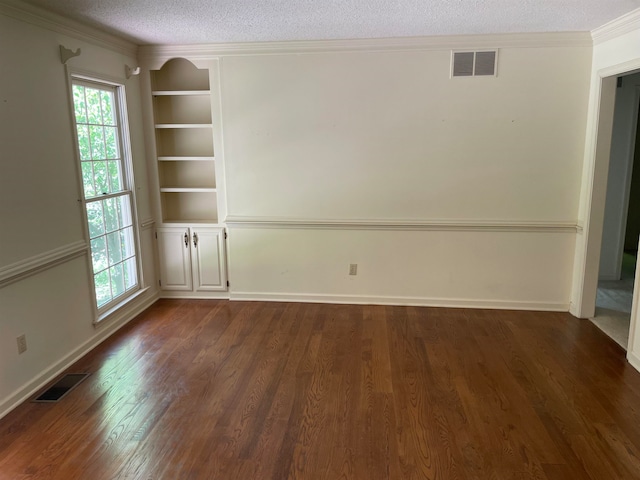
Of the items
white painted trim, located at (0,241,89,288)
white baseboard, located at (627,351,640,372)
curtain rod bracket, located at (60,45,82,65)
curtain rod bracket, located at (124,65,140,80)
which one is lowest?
white baseboard, located at (627,351,640,372)

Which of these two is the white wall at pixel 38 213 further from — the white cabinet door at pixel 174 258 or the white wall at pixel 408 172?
the white wall at pixel 408 172

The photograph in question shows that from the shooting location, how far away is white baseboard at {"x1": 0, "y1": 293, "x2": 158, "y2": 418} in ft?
8.94

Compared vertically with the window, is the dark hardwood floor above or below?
below

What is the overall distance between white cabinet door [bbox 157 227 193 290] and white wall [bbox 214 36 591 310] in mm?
535

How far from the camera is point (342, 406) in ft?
8.91

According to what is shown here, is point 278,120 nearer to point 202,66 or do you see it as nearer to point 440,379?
point 202,66

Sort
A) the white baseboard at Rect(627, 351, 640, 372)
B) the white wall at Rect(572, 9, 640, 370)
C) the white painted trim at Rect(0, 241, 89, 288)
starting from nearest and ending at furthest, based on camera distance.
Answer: the white painted trim at Rect(0, 241, 89, 288), the white baseboard at Rect(627, 351, 640, 372), the white wall at Rect(572, 9, 640, 370)

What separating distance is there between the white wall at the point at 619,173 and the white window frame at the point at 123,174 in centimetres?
489

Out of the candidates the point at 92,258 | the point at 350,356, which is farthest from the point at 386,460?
the point at 92,258

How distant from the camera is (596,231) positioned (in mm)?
3881

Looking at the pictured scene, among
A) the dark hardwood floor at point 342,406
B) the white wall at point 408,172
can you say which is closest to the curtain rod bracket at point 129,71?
the white wall at point 408,172

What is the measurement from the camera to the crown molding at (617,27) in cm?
312

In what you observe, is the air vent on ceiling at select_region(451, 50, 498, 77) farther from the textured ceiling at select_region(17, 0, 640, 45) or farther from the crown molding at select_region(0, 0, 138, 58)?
the crown molding at select_region(0, 0, 138, 58)

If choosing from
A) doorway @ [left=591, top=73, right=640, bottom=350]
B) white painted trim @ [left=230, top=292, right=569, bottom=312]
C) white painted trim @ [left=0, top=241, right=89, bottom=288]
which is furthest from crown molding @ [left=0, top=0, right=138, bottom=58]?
doorway @ [left=591, top=73, right=640, bottom=350]
